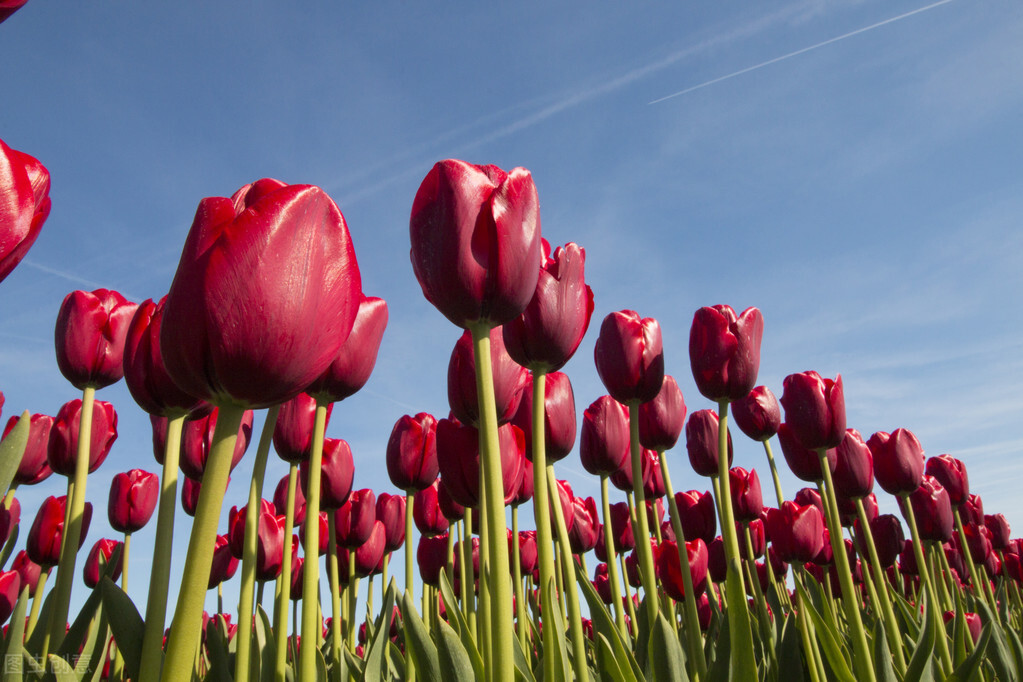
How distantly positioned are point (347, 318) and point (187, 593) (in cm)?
36

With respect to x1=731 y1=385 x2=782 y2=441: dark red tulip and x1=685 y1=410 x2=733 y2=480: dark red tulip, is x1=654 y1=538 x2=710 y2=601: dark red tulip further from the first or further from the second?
x1=731 y1=385 x2=782 y2=441: dark red tulip

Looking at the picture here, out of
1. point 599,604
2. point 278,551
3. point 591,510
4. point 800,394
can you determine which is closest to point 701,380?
point 800,394

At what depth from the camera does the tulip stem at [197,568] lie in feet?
2.34

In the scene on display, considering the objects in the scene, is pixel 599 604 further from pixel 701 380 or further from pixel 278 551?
pixel 278 551

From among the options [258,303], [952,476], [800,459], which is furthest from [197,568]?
[952,476]

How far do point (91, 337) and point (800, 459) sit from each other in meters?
2.80

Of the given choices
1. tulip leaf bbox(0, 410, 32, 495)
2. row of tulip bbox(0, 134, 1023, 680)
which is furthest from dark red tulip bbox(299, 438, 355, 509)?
tulip leaf bbox(0, 410, 32, 495)

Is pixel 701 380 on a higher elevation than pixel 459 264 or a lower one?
higher

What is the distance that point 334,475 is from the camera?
2311 mm

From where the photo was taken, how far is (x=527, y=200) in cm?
133

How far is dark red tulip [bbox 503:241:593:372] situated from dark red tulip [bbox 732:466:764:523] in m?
2.35

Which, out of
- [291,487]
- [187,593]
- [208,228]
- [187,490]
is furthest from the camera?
[187,490]

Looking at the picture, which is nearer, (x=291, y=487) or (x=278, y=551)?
(x=291, y=487)

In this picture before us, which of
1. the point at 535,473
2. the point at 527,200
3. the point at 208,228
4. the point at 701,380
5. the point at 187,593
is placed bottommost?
the point at 187,593
